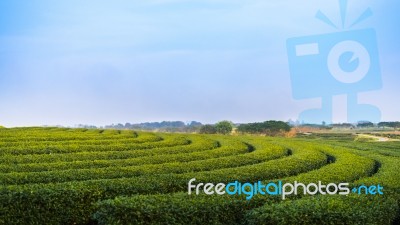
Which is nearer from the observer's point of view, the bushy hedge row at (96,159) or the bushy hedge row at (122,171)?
the bushy hedge row at (122,171)

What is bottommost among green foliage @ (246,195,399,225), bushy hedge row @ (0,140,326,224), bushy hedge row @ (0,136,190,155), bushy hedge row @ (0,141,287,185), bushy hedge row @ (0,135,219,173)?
green foliage @ (246,195,399,225)

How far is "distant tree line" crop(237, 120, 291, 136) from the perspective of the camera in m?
55.4

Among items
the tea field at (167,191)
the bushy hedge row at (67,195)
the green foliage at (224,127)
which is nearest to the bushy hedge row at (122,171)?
the tea field at (167,191)

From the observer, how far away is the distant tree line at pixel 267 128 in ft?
182

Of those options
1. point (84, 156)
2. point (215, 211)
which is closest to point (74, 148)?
point (84, 156)

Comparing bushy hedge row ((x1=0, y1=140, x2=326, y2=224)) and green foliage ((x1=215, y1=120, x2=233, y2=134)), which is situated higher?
green foliage ((x1=215, y1=120, x2=233, y2=134))

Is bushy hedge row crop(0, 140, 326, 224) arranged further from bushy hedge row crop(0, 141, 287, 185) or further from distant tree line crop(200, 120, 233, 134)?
distant tree line crop(200, 120, 233, 134)

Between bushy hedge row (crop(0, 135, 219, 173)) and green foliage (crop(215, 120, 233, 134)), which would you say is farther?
green foliage (crop(215, 120, 233, 134))

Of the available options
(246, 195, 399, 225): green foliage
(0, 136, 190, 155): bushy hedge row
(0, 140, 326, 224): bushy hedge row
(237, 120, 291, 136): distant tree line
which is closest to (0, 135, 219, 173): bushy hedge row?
(0, 136, 190, 155): bushy hedge row

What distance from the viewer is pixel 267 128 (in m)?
56.5

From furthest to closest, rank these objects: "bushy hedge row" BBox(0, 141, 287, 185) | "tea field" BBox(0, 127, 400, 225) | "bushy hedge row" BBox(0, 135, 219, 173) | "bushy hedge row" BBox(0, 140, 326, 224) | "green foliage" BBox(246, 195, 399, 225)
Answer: "bushy hedge row" BBox(0, 135, 219, 173) < "bushy hedge row" BBox(0, 141, 287, 185) < "bushy hedge row" BBox(0, 140, 326, 224) < "tea field" BBox(0, 127, 400, 225) < "green foliage" BBox(246, 195, 399, 225)

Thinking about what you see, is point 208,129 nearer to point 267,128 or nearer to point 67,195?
point 267,128

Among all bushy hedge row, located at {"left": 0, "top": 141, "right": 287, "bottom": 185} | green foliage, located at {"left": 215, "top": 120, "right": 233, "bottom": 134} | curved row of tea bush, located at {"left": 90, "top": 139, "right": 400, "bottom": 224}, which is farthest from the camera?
green foliage, located at {"left": 215, "top": 120, "right": 233, "bottom": 134}

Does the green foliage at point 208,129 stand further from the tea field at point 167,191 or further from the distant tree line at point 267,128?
the tea field at point 167,191
